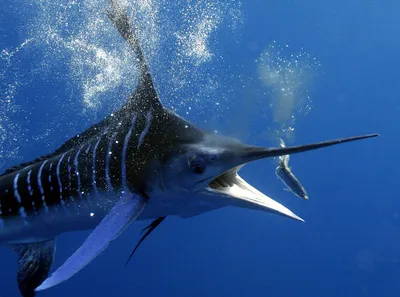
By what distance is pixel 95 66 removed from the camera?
43.4 ft

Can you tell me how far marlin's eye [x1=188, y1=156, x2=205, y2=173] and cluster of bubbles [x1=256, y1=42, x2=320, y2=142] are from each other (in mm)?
18067

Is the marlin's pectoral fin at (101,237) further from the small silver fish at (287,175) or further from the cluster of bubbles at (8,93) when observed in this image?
the cluster of bubbles at (8,93)

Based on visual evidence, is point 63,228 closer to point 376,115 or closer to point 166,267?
point 376,115

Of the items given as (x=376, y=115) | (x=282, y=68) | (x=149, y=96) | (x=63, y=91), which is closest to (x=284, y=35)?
(x=282, y=68)

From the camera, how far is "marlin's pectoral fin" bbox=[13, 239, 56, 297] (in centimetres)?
389

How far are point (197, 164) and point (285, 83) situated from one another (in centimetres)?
2184

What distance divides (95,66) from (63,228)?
1026 centimetres

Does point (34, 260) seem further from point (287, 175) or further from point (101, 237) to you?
point (287, 175)

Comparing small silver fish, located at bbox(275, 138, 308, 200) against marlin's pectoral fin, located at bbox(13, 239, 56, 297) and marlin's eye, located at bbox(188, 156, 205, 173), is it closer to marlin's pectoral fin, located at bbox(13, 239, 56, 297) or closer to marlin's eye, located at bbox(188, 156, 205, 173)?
marlin's pectoral fin, located at bbox(13, 239, 56, 297)

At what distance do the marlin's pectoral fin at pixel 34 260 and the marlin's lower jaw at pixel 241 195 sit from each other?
186 centimetres

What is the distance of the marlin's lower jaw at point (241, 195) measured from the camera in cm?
268

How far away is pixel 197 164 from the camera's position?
109 inches

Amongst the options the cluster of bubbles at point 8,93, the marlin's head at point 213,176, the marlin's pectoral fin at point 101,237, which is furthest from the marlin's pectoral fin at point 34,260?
the cluster of bubbles at point 8,93

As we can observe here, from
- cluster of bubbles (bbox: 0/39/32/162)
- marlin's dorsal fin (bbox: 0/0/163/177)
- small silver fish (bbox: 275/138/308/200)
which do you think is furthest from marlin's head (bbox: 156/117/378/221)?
cluster of bubbles (bbox: 0/39/32/162)
